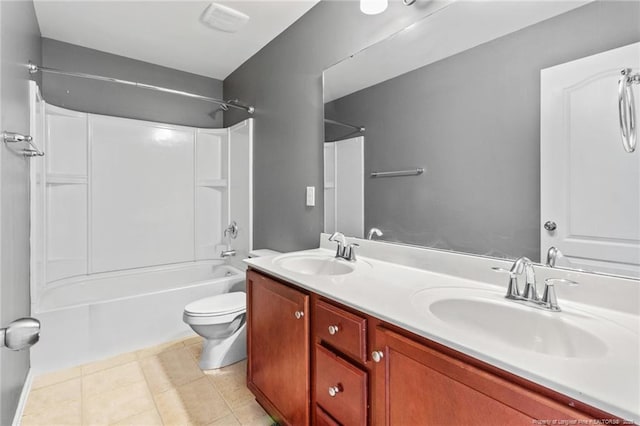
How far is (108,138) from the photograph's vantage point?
2668mm

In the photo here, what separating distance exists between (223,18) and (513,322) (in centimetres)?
243

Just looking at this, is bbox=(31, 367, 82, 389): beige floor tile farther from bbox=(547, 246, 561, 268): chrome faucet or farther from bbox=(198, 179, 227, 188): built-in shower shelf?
bbox=(547, 246, 561, 268): chrome faucet

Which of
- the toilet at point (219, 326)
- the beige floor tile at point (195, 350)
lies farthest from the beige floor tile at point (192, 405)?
the beige floor tile at point (195, 350)

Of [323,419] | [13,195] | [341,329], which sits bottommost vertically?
[323,419]

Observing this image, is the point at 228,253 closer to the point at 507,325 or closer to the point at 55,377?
the point at 55,377

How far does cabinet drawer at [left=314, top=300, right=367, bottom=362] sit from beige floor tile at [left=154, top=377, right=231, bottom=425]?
0.94 meters

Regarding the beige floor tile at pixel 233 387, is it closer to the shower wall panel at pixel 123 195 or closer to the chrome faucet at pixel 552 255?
the shower wall panel at pixel 123 195

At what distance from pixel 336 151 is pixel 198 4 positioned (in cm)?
136

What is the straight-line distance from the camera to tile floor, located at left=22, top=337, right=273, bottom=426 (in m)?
1.55

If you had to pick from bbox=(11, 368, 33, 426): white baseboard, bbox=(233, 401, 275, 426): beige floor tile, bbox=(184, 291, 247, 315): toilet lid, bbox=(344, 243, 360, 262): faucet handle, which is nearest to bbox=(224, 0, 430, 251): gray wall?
bbox=(344, 243, 360, 262): faucet handle

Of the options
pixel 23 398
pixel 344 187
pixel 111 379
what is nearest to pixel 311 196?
pixel 344 187

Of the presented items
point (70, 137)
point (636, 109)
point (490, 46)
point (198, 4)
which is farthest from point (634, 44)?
point (70, 137)

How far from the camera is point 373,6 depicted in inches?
60.0

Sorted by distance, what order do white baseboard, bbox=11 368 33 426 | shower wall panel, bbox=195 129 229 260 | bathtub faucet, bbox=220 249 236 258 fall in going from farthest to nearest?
1. shower wall panel, bbox=195 129 229 260
2. bathtub faucet, bbox=220 249 236 258
3. white baseboard, bbox=11 368 33 426
